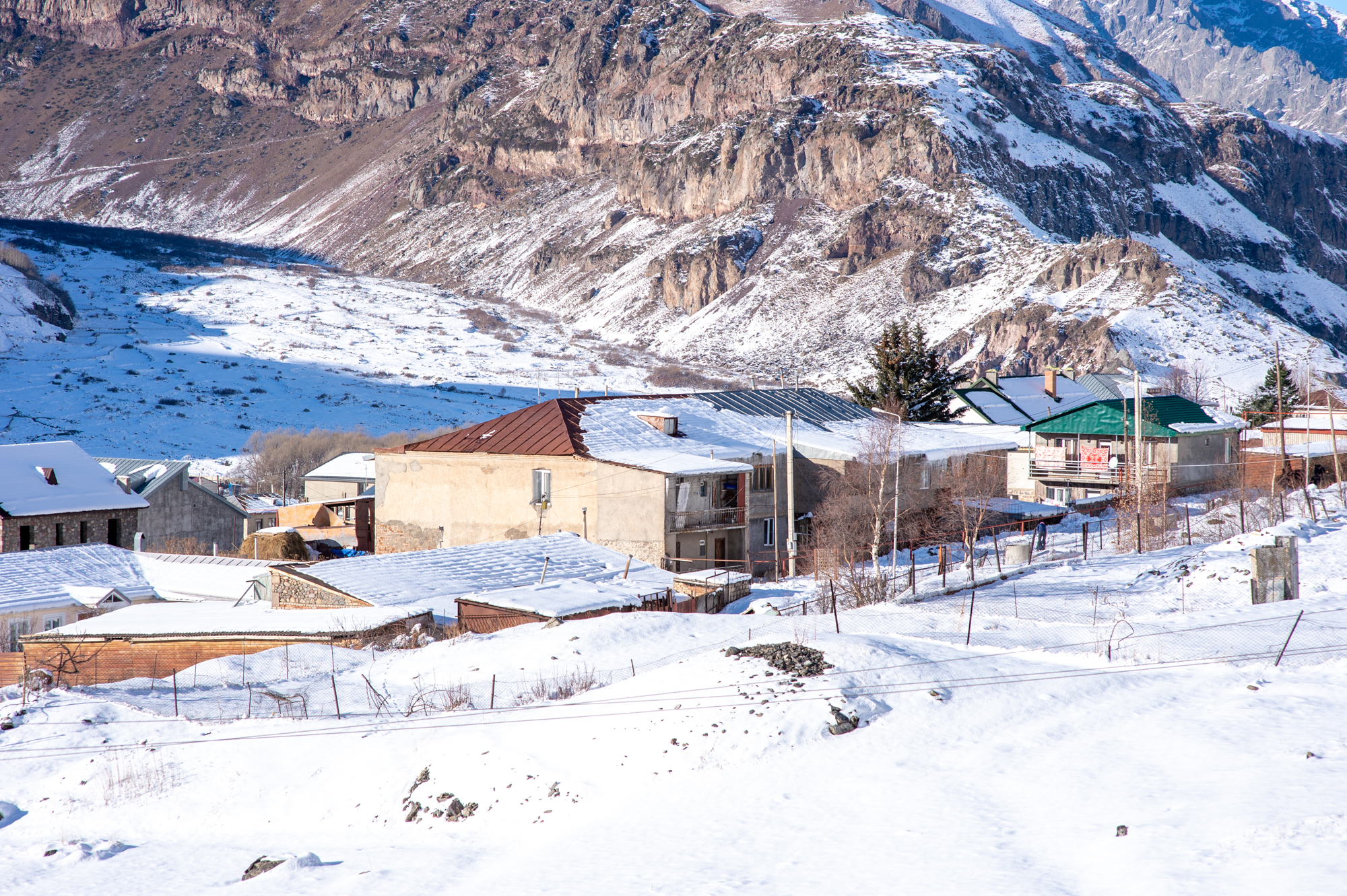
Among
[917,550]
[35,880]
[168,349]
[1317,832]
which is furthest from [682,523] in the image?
[168,349]

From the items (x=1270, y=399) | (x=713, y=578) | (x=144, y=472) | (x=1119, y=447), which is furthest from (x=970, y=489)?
(x=1270, y=399)

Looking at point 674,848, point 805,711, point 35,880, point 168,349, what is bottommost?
point 35,880

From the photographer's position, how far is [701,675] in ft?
53.4

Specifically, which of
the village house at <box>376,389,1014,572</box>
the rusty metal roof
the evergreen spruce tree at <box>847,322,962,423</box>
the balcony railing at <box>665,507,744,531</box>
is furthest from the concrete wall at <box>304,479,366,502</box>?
the balcony railing at <box>665,507,744,531</box>

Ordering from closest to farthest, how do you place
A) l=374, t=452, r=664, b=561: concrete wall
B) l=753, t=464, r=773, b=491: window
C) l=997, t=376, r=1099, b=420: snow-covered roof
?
l=374, t=452, r=664, b=561: concrete wall, l=753, t=464, r=773, b=491: window, l=997, t=376, r=1099, b=420: snow-covered roof

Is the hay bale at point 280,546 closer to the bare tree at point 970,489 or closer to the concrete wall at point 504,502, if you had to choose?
the concrete wall at point 504,502

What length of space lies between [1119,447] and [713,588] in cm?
3249

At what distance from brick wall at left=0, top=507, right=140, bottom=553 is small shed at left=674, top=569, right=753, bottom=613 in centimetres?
2919

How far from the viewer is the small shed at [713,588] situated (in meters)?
29.5

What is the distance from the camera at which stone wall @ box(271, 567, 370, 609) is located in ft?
92.4

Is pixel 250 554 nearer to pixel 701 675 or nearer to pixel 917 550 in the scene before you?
pixel 917 550

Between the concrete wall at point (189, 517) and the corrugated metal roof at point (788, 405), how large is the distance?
2620 cm

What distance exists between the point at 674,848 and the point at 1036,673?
6.80 meters

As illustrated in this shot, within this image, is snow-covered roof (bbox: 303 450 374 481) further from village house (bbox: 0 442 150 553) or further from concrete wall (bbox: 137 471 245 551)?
village house (bbox: 0 442 150 553)
